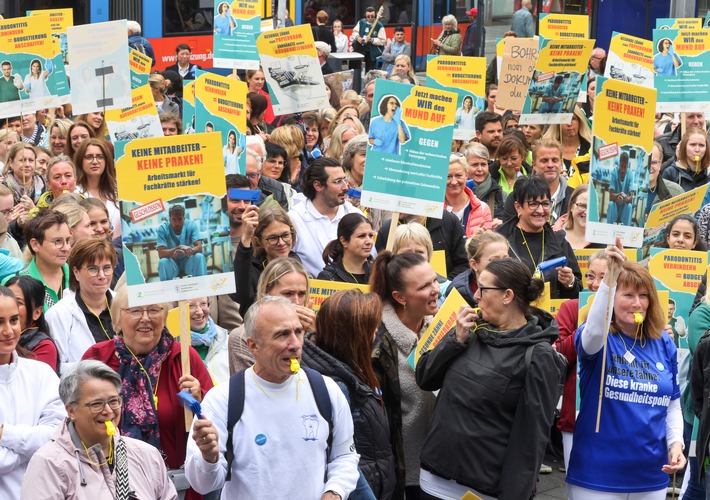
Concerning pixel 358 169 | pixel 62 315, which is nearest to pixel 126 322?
pixel 62 315

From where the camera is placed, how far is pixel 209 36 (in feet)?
67.7

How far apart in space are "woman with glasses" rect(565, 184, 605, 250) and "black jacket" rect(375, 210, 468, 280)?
2.37 ft

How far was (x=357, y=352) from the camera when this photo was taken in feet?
16.7

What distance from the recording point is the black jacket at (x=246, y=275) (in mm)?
7016

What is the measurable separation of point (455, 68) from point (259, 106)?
6.54 feet

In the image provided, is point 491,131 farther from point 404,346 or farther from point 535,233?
point 404,346

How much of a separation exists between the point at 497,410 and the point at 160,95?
8.93 metres

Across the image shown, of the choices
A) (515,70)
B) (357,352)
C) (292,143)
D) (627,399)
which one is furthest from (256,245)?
(515,70)

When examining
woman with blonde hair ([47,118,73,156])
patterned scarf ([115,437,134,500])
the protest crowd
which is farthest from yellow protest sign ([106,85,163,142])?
patterned scarf ([115,437,134,500])

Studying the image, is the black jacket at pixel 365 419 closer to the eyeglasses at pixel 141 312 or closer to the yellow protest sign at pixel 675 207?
the eyeglasses at pixel 141 312

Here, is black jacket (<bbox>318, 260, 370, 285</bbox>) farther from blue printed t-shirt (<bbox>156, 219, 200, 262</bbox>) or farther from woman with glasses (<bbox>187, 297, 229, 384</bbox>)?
blue printed t-shirt (<bbox>156, 219, 200, 262</bbox>)

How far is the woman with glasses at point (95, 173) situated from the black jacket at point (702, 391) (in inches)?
177

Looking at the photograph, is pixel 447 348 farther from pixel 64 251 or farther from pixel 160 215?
pixel 64 251

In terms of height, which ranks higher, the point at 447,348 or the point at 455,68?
the point at 455,68
